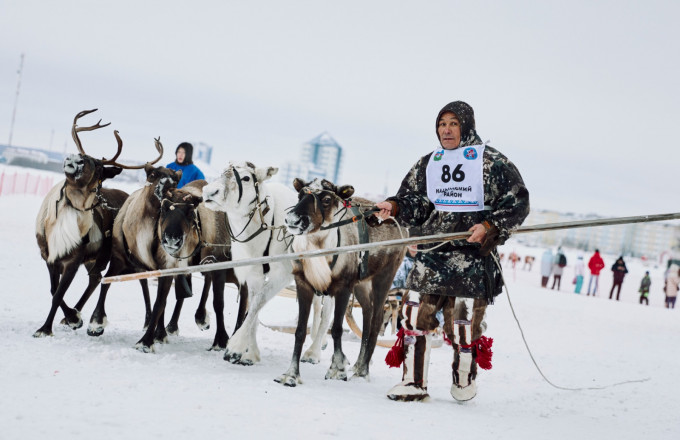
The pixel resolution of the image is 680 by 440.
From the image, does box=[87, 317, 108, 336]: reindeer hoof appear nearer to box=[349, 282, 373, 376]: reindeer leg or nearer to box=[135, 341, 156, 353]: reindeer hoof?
box=[135, 341, 156, 353]: reindeer hoof

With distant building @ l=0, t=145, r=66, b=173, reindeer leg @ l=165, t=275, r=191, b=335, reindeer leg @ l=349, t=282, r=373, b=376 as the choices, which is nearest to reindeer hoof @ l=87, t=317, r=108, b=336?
reindeer leg @ l=165, t=275, r=191, b=335

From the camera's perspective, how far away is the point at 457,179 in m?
5.35

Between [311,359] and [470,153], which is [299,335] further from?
[470,153]

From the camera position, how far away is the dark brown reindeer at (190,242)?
21.2 feet

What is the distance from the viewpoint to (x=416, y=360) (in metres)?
5.49

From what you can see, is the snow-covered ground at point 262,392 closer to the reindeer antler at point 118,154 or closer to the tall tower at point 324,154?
the reindeer antler at point 118,154

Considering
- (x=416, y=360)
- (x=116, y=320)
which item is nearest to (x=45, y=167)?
(x=116, y=320)

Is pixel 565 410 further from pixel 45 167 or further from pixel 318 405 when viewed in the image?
pixel 45 167

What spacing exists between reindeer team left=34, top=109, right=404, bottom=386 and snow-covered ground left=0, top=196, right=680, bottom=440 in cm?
34

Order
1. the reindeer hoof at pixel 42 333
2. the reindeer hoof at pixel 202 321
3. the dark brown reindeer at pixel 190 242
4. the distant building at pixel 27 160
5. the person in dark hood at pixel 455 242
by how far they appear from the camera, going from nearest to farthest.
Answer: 1. the person in dark hood at pixel 455 242
2. the reindeer hoof at pixel 42 333
3. the dark brown reindeer at pixel 190 242
4. the reindeer hoof at pixel 202 321
5. the distant building at pixel 27 160

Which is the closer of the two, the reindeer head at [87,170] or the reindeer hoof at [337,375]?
the reindeer hoof at [337,375]

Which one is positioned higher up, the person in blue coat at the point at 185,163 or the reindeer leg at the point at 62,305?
the person in blue coat at the point at 185,163

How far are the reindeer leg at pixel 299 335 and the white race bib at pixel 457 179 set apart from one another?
1.44m

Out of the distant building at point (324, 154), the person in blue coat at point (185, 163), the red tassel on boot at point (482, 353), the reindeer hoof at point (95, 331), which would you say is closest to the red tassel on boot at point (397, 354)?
the red tassel on boot at point (482, 353)
